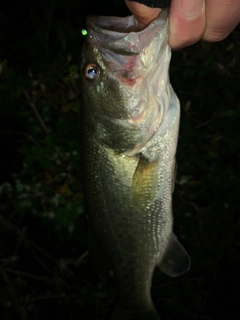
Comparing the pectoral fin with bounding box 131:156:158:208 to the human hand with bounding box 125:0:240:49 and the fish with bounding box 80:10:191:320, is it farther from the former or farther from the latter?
→ the human hand with bounding box 125:0:240:49

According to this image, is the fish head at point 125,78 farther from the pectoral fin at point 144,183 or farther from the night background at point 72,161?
the night background at point 72,161

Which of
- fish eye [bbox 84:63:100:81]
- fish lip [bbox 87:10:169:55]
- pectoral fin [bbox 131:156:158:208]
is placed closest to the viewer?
fish lip [bbox 87:10:169:55]

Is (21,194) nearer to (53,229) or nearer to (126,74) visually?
(53,229)

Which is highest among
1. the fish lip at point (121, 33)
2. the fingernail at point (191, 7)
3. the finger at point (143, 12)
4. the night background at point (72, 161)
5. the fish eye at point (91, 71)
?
the fingernail at point (191, 7)

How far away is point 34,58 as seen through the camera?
2.31 metres

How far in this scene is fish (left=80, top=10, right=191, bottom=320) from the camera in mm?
1197

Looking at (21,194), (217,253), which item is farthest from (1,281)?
(217,253)

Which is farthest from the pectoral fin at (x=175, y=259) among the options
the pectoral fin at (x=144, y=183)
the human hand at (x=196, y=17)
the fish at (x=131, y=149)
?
the human hand at (x=196, y=17)

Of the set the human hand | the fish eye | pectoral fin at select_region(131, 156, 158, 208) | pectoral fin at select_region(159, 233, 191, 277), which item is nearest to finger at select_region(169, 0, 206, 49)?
the human hand

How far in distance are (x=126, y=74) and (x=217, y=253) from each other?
1.74m

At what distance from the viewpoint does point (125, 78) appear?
1.27m

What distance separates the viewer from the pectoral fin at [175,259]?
1653 mm

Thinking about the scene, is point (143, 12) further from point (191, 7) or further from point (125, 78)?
point (125, 78)

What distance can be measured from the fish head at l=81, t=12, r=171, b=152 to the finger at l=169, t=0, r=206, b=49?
0.04 m
